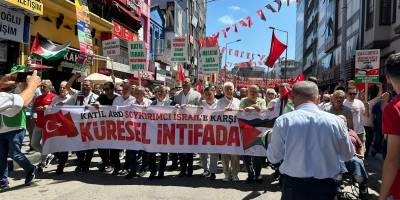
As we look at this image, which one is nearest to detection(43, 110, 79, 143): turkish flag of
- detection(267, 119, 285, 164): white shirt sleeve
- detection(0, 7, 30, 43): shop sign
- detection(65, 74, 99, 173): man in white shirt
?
detection(65, 74, 99, 173): man in white shirt

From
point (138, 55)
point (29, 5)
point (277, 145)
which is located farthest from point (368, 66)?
point (277, 145)

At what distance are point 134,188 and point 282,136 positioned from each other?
4676mm

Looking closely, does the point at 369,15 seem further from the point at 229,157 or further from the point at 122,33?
the point at 229,157

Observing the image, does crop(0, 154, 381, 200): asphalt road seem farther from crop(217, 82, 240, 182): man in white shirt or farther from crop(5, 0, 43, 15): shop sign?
crop(5, 0, 43, 15): shop sign

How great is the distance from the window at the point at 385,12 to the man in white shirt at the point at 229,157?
59.7ft

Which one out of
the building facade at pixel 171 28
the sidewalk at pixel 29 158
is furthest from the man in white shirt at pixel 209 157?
the building facade at pixel 171 28

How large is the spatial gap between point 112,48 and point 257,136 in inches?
395

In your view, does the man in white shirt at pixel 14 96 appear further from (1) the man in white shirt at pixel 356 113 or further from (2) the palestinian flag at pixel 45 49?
(2) the palestinian flag at pixel 45 49

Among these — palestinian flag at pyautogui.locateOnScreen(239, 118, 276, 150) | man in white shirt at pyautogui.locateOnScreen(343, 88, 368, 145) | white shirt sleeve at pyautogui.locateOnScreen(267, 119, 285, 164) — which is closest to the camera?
white shirt sleeve at pyautogui.locateOnScreen(267, 119, 285, 164)

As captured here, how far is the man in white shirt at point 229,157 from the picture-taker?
8805mm

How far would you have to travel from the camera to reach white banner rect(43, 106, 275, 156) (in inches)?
346

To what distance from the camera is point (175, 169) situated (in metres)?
9.97

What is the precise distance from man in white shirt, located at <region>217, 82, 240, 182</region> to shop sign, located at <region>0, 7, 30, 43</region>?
354 inches

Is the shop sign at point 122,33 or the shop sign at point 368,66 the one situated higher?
the shop sign at point 122,33
